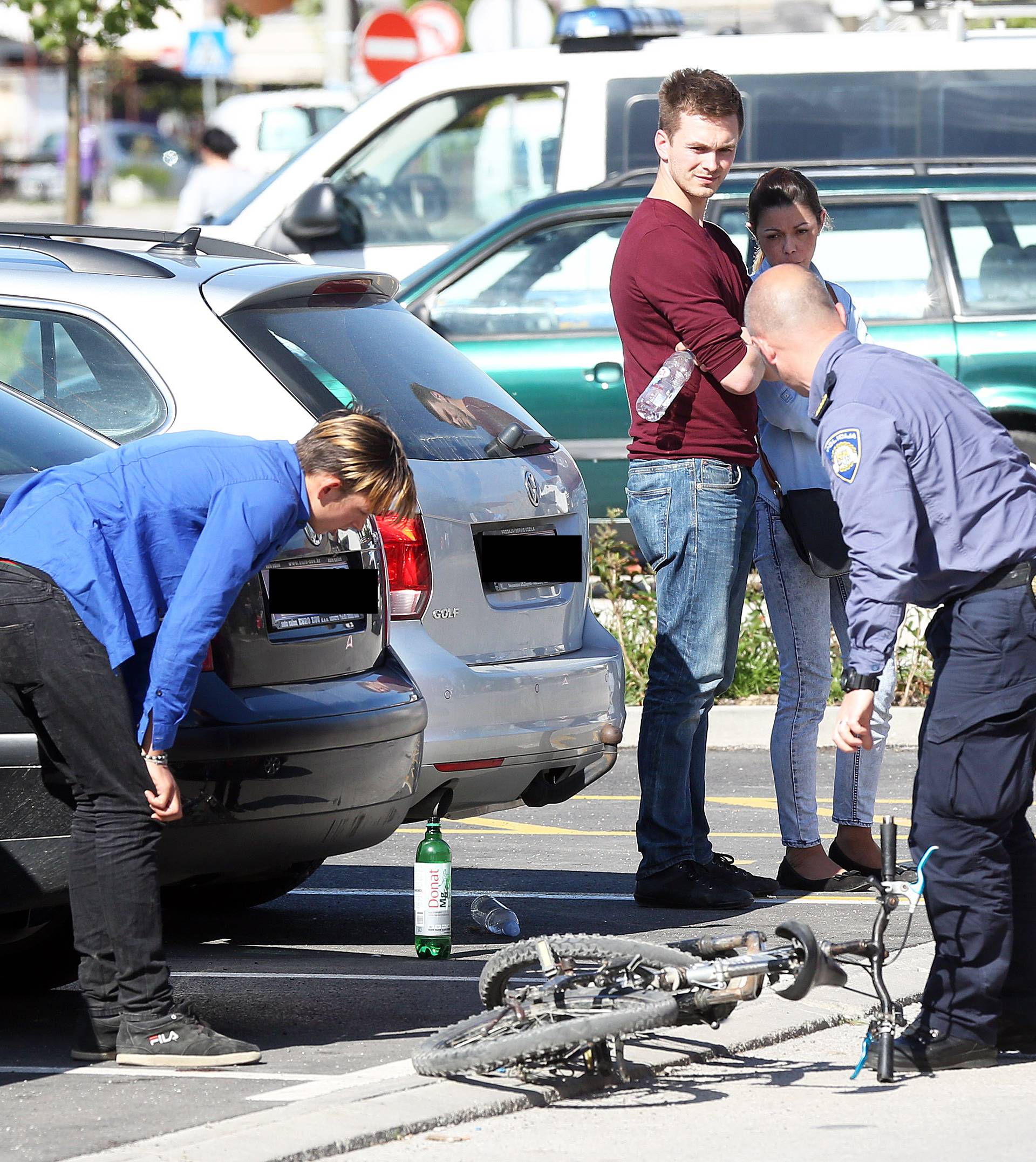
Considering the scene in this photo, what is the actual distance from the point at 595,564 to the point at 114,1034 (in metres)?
5.11

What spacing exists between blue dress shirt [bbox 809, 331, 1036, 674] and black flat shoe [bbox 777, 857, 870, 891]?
6.06 feet

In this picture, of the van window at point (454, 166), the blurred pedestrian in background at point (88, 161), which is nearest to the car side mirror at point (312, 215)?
the van window at point (454, 166)

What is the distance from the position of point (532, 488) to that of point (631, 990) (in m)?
1.90

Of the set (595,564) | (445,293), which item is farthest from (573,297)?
(595,564)

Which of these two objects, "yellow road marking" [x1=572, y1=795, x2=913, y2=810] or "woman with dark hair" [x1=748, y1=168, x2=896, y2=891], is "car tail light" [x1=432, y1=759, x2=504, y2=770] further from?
"yellow road marking" [x1=572, y1=795, x2=913, y2=810]

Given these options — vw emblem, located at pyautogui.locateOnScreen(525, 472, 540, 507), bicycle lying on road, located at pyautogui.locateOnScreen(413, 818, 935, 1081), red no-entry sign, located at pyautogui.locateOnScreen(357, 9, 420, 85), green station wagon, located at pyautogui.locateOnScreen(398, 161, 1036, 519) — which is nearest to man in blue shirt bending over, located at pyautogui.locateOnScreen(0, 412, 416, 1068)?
bicycle lying on road, located at pyautogui.locateOnScreen(413, 818, 935, 1081)

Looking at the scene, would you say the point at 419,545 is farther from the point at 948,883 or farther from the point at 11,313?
the point at 948,883

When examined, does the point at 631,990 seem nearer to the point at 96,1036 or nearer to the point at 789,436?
the point at 96,1036

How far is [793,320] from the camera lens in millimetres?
4648

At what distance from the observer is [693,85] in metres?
5.86

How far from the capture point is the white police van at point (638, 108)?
1250 centimetres

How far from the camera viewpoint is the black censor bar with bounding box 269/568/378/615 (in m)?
4.76

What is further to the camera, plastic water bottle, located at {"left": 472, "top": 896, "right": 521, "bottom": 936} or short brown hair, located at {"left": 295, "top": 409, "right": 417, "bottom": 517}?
plastic water bottle, located at {"left": 472, "top": 896, "right": 521, "bottom": 936}

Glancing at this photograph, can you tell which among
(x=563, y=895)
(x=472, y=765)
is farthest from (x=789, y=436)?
(x=563, y=895)
